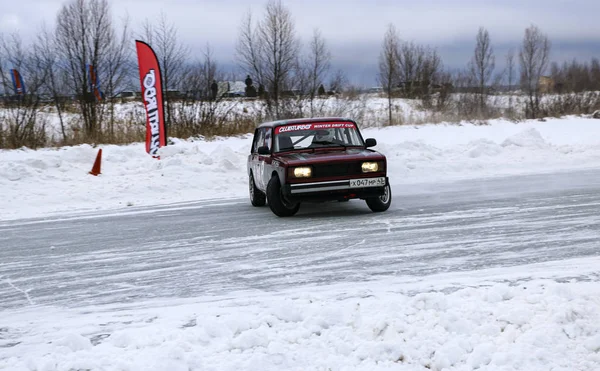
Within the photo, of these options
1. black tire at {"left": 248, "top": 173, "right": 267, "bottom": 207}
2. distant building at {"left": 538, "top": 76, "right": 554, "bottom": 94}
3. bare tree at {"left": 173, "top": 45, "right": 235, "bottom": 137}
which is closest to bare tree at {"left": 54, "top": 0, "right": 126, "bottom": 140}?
bare tree at {"left": 173, "top": 45, "right": 235, "bottom": 137}

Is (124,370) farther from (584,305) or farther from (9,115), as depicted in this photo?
(9,115)

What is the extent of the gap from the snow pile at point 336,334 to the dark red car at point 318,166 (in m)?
4.47

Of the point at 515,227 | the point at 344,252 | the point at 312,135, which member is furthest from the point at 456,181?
the point at 344,252

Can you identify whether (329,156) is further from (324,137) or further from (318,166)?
(324,137)

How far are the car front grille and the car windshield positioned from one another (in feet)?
3.16

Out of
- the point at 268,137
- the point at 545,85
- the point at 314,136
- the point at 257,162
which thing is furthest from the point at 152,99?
the point at 545,85

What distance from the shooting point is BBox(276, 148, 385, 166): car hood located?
10.0 meters

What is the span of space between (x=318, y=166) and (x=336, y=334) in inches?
216

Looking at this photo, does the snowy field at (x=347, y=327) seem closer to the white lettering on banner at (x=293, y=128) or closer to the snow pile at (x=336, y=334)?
the snow pile at (x=336, y=334)

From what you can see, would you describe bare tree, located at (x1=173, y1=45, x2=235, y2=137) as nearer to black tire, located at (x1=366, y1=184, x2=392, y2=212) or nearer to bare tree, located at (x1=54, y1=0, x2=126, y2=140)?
bare tree, located at (x1=54, y1=0, x2=126, y2=140)

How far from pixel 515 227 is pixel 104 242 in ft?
18.1

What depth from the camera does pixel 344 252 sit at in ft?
25.0

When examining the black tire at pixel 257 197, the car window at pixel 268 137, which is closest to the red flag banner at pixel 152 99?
the black tire at pixel 257 197

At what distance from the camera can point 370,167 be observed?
10.1m
